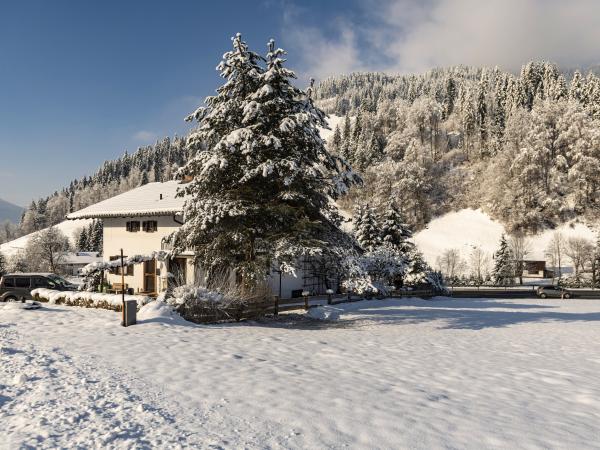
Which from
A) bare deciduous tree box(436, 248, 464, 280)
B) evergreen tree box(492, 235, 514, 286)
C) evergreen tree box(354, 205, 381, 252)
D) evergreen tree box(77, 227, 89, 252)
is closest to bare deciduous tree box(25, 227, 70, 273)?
evergreen tree box(77, 227, 89, 252)

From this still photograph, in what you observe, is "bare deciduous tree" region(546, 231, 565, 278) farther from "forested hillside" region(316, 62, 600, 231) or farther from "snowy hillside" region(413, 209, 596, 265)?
"forested hillside" region(316, 62, 600, 231)

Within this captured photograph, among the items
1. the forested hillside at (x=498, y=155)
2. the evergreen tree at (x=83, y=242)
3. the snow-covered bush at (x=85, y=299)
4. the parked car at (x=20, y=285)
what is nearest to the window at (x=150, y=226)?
the parked car at (x=20, y=285)

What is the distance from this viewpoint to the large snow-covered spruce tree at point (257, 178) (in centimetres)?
1694

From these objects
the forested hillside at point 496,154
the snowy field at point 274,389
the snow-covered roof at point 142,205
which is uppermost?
the forested hillside at point 496,154

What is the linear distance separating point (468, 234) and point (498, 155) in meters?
20.1

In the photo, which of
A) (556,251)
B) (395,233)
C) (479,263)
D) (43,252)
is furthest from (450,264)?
(43,252)

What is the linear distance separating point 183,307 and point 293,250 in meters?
5.08

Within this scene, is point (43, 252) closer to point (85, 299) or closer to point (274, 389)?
point (85, 299)

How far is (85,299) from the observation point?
1909 cm

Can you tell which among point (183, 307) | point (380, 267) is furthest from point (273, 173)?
point (380, 267)

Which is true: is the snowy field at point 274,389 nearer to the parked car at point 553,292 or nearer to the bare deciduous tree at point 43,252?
the parked car at point 553,292

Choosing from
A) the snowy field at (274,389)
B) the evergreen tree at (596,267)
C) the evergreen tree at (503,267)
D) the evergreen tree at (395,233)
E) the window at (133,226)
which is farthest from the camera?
the evergreen tree at (503,267)

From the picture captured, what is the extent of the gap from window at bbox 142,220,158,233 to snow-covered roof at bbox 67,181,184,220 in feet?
3.62

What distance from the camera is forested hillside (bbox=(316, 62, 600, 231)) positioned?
242ft
